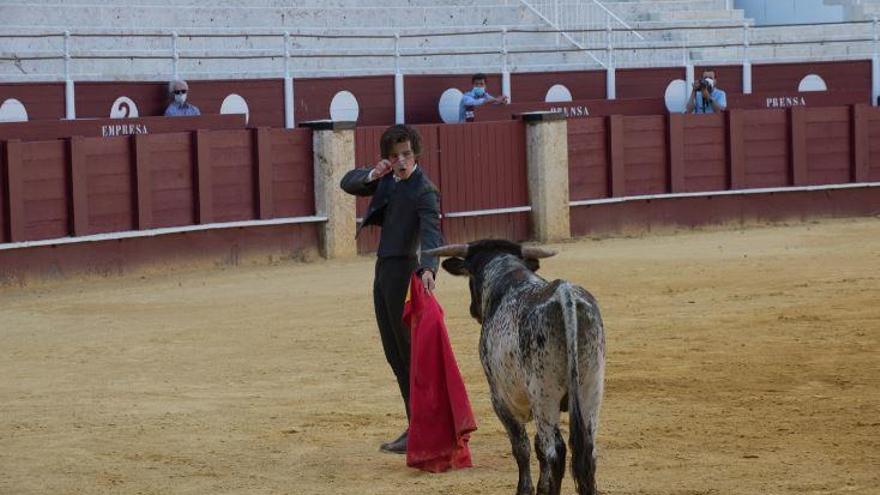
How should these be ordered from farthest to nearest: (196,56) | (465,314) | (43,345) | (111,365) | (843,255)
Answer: (196,56), (843,255), (465,314), (43,345), (111,365)

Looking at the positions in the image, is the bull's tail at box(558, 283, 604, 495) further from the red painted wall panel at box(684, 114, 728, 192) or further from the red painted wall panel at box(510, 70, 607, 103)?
the red painted wall panel at box(510, 70, 607, 103)

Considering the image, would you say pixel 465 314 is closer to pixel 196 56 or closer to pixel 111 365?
pixel 111 365

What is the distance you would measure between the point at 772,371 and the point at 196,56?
991 cm

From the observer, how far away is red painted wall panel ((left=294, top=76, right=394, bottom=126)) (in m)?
18.0

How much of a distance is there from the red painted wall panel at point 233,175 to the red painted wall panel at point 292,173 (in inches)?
9.1

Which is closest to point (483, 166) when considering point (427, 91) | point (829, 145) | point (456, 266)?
point (427, 91)

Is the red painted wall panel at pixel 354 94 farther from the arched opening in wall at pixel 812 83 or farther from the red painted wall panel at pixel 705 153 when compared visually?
the arched opening in wall at pixel 812 83

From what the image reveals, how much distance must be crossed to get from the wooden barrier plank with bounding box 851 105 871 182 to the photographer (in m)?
1.37

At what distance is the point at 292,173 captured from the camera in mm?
14844

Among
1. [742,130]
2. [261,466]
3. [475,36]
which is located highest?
[475,36]

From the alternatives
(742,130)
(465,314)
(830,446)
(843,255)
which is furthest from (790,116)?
(830,446)

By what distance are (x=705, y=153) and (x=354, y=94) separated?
3756mm

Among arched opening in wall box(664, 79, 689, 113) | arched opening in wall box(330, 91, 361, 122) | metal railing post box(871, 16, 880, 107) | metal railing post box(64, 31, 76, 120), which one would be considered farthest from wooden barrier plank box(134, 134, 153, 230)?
metal railing post box(871, 16, 880, 107)

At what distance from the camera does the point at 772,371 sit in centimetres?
827
